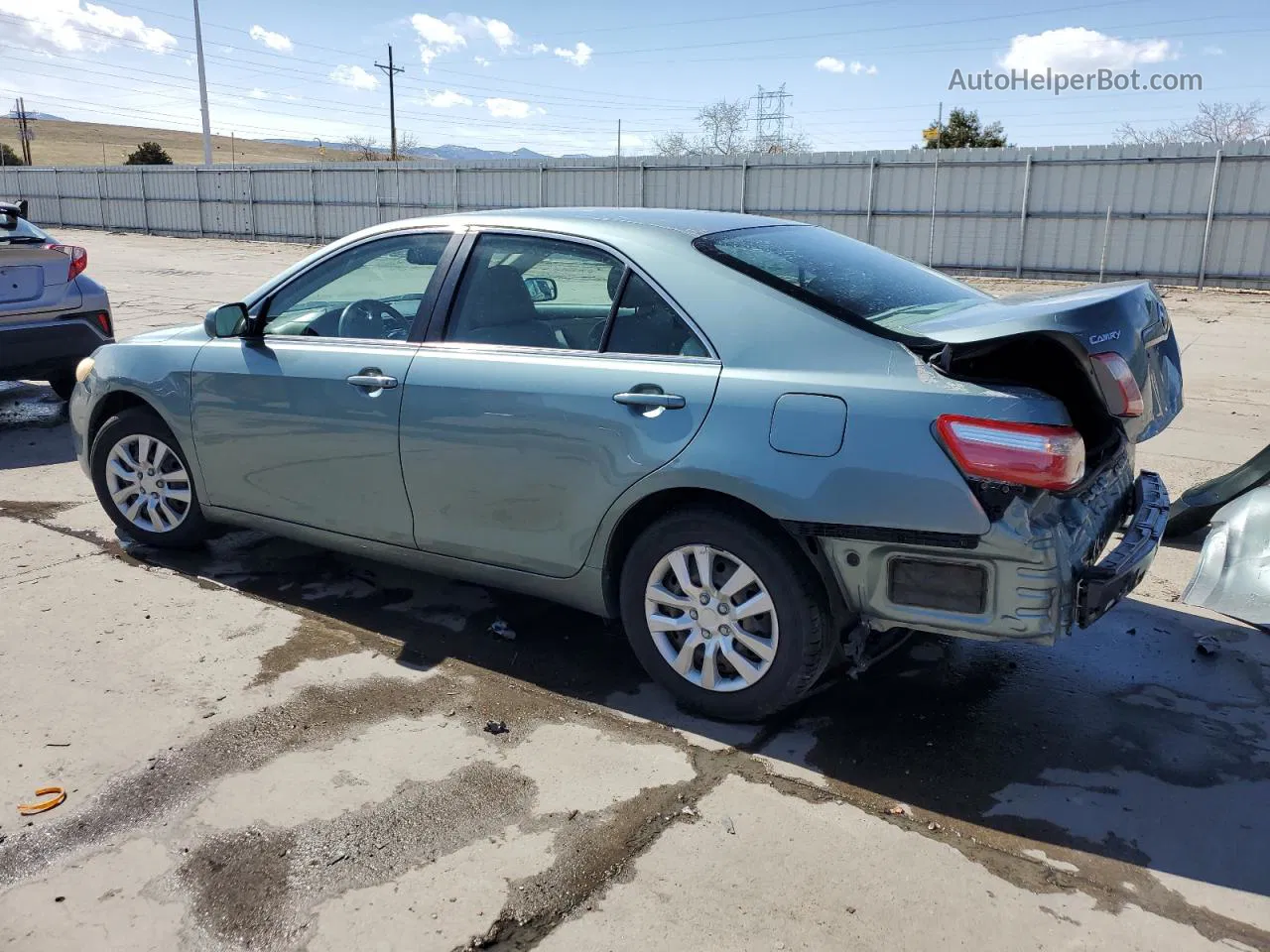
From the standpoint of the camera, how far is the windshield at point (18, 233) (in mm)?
7527

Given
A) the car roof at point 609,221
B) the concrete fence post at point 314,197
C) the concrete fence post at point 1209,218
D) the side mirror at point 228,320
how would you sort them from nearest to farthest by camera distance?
the car roof at point 609,221 < the side mirror at point 228,320 < the concrete fence post at point 1209,218 < the concrete fence post at point 314,197

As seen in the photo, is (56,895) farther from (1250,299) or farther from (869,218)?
(869,218)

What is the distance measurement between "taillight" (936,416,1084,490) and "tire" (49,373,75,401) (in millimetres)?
7913

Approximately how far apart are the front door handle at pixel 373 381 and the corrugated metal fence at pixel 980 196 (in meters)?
19.7

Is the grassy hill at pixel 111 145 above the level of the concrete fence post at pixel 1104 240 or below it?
above

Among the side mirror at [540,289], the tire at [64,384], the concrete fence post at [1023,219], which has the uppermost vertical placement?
the concrete fence post at [1023,219]

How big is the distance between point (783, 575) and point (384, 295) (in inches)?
89.0

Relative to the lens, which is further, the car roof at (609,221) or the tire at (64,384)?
the tire at (64,384)

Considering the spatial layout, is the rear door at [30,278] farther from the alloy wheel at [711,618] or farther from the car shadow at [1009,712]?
the alloy wheel at [711,618]

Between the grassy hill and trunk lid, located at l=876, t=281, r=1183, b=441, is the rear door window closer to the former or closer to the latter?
trunk lid, located at l=876, t=281, r=1183, b=441

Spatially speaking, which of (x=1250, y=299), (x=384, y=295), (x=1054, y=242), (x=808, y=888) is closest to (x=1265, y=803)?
(x=808, y=888)

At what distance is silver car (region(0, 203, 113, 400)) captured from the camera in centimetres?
747

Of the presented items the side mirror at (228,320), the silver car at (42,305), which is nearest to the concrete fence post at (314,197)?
the silver car at (42,305)

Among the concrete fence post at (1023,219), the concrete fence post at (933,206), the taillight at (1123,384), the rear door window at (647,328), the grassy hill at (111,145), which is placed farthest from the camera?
the grassy hill at (111,145)
